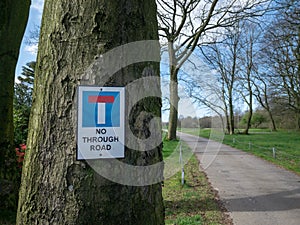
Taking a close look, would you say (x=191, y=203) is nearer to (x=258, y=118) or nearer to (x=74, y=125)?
(x=74, y=125)

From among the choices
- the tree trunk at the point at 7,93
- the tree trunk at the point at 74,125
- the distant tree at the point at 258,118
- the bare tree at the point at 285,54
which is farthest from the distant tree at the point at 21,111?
the distant tree at the point at 258,118

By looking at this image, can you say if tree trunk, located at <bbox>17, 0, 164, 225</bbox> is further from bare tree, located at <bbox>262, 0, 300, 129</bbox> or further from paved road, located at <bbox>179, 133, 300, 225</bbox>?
bare tree, located at <bbox>262, 0, 300, 129</bbox>

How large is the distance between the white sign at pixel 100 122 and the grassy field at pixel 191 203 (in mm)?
4589

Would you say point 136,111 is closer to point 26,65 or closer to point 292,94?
point 26,65

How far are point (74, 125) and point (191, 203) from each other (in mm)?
6184

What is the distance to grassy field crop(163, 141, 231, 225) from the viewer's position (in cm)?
565

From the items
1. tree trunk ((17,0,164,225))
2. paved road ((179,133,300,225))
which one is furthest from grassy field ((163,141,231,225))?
tree trunk ((17,0,164,225))

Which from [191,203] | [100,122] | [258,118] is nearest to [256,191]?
[191,203]

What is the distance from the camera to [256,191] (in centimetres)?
812

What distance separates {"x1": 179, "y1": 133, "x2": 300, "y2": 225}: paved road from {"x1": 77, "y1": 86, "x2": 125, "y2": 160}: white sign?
493 cm

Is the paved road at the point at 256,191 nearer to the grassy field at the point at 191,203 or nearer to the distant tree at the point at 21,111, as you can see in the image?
the grassy field at the point at 191,203

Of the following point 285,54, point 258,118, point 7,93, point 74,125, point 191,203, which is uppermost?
point 285,54

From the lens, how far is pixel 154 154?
1.36 metres

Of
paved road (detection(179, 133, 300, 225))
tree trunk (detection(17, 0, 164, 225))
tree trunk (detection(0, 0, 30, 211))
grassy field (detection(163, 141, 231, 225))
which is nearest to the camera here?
tree trunk (detection(17, 0, 164, 225))
